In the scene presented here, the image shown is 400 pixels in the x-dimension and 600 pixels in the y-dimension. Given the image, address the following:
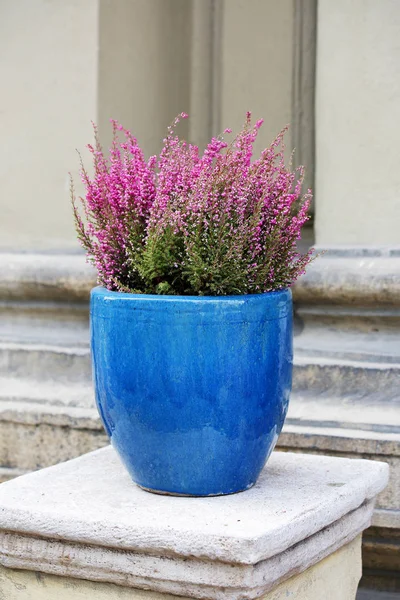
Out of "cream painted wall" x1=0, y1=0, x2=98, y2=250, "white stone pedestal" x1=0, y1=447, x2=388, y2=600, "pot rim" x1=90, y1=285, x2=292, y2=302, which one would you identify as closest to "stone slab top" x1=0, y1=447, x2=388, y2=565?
"white stone pedestal" x1=0, y1=447, x2=388, y2=600

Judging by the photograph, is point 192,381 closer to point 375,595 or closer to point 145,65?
point 375,595

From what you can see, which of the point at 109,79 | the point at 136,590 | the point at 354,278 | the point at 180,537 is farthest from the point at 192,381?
the point at 109,79

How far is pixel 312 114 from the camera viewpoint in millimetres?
2826

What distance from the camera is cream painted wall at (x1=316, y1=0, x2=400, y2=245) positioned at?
8.00 feet

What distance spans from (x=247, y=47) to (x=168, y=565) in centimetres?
182

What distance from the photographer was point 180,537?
5.01 ft

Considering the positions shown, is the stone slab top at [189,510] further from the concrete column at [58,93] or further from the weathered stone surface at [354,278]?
the concrete column at [58,93]

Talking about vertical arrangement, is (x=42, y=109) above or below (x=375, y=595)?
above

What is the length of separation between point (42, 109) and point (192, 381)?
142 cm

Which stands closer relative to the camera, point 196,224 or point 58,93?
point 196,224

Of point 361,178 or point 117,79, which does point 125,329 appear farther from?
point 117,79

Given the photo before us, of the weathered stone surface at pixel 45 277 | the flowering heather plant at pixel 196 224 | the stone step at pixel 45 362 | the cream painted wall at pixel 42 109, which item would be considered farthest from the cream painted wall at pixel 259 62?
the flowering heather plant at pixel 196 224

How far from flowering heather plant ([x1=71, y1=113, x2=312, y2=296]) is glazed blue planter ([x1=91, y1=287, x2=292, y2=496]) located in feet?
0.18

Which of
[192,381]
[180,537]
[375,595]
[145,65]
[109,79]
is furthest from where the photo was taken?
[145,65]
